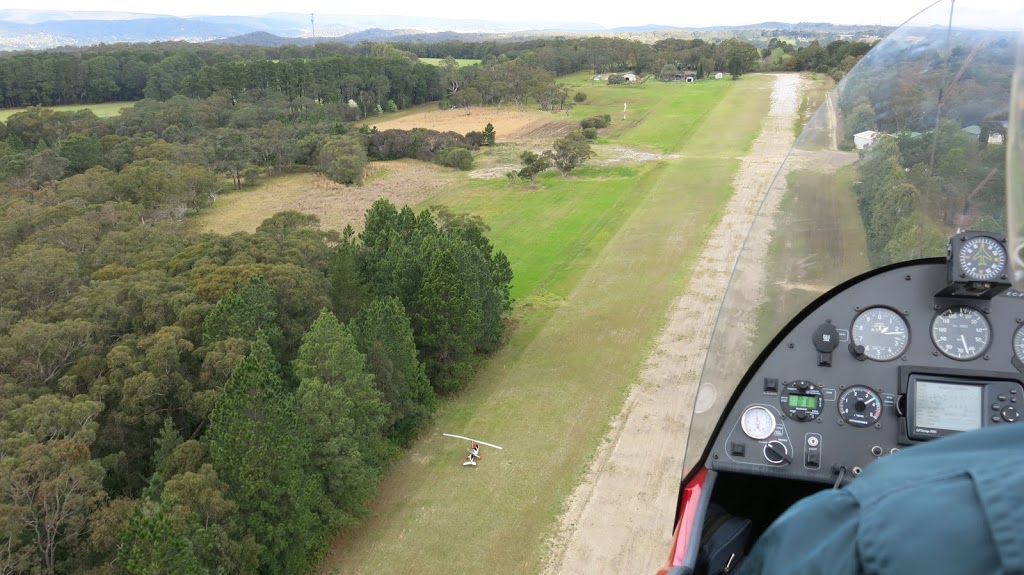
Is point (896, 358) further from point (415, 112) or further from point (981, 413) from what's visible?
point (415, 112)

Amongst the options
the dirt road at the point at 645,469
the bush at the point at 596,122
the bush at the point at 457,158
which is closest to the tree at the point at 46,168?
the bush at the point at 457,158

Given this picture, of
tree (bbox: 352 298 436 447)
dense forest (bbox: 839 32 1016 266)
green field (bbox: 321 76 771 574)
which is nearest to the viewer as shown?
dense forest (bbox: 839 32 1016 266)

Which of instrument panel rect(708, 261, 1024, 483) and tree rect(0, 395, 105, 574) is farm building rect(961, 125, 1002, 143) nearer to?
instrument panel rect(708, 261, 1024, 483)

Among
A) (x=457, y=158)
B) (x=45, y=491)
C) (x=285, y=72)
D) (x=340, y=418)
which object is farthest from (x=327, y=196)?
(x=285, y=72)

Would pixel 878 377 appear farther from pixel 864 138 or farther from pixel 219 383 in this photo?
pixel 219 383

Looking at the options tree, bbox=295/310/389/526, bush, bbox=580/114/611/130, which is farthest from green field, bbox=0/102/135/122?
tree, bbox=295/310/389/526
